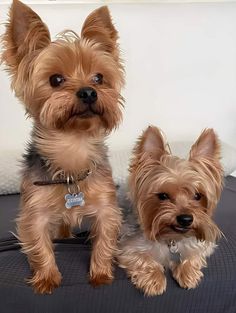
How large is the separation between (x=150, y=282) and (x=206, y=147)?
44cm

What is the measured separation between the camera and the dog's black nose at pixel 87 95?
4.37ft

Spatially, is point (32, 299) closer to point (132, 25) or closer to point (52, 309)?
point (52, 309)

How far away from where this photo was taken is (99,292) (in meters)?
1.42

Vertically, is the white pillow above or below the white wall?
below

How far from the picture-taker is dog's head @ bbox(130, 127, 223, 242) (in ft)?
4.80

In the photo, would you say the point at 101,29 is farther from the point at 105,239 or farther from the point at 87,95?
the point at 105,239

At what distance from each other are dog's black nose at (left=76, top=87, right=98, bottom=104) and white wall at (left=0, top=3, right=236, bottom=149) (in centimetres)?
114

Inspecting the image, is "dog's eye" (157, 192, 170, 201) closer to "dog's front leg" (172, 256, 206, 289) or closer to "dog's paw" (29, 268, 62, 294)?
"dog's front leg" (172, 256, 206, 289)

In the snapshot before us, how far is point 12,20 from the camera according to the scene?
137cm

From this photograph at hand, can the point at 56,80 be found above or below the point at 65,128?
above

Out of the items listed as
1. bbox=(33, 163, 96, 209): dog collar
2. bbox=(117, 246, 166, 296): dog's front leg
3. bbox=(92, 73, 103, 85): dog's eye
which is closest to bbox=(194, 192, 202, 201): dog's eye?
bbox=(117, 246, 166, 296): dog's front leg

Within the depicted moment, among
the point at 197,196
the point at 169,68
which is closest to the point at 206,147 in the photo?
the point at 197,196

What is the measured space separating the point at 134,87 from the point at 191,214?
1.27 m

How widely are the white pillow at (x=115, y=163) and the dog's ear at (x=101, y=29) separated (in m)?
0.78
